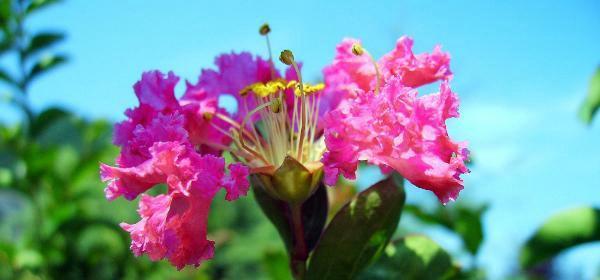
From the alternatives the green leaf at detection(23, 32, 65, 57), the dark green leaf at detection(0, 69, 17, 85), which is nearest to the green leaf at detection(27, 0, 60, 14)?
the green leaf at detection(23, 32, 65, 57)

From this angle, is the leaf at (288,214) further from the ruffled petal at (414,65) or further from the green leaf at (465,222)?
the green leaf at (465,222)

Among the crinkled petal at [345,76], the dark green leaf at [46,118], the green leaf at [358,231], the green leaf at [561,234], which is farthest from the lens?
the dark green leaf at [46,118]

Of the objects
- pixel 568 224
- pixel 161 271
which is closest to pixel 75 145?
pixel 161 271

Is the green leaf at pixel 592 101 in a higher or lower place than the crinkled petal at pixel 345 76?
lower

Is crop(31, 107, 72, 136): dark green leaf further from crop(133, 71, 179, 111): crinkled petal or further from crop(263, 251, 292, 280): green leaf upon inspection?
crop(133, 71, 179, 111): crinkled petal

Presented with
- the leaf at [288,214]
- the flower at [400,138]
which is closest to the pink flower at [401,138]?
the flower at [400,138]

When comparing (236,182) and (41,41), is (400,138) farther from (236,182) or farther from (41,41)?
(41,41)

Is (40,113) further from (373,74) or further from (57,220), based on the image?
(373,74)
